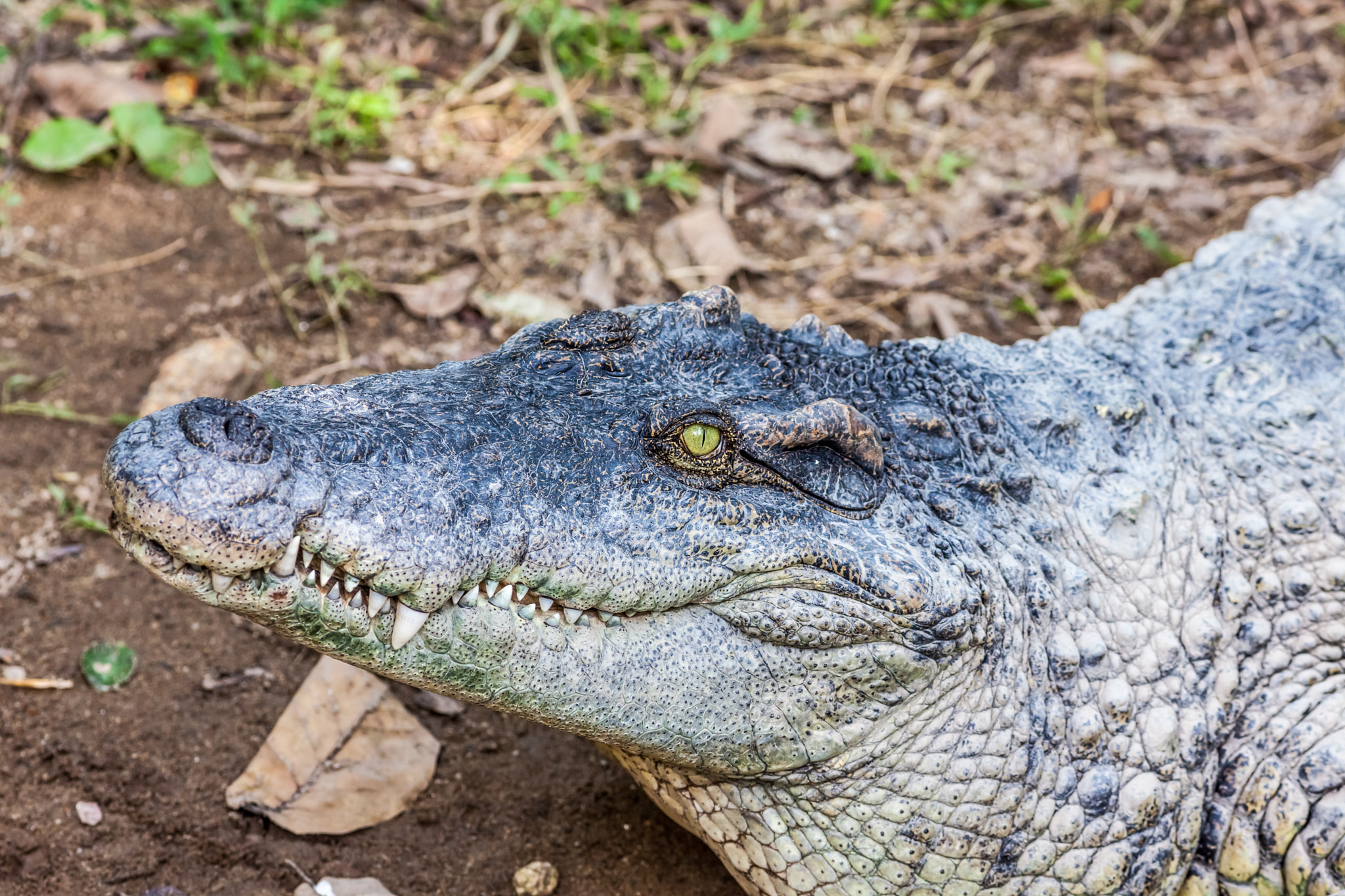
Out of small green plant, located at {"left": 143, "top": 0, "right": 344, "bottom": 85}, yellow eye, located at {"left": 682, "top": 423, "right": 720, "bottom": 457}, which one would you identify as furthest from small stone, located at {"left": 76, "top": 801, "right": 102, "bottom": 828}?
small green plant, located at {"left": 143, "top": 0, "right": 344, "bottom": 85}

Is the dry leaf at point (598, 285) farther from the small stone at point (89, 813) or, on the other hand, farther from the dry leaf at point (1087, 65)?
the dry leaf at point (1087, 65)

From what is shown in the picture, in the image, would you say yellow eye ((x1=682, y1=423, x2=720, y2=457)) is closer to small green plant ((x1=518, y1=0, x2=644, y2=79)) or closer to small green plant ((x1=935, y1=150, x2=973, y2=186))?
small green plant ((x1=935, y1=150, x2=973, y2=186))

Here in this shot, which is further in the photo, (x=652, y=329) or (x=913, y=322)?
(x=913, y=322)

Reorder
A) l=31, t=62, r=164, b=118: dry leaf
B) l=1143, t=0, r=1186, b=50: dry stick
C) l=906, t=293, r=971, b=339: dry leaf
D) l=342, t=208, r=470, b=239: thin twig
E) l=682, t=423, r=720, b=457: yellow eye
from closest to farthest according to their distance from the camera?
l=682, t=423, r=720, b=457: yellow eye
l=906, t=293, r=971, b=339: dry leaf
l=342, t=208, r=470, b=239: thin twig
l=31, t=62, r=164, b=118: dry leaf
l=1143, t=0, r=1186, b=50: dry stick

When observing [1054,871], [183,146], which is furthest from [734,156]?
[1054,871]

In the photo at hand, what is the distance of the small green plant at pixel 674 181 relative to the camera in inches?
198

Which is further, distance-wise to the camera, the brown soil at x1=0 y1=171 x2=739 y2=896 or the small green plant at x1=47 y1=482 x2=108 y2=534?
the small green plant at x1=47 y1=482 x2=108 y2=534

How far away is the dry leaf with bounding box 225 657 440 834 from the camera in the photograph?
9.71 feet

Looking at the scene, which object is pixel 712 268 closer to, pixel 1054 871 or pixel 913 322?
pixel 913 322

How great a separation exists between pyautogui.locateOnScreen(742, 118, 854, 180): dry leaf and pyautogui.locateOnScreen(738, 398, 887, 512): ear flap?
3010 millimetres

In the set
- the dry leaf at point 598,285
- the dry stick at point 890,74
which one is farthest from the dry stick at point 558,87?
the dry stick at point 890,74

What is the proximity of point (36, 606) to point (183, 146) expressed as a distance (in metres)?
2.28

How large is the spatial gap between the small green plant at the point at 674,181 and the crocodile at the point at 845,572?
234 cm

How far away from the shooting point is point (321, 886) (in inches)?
110
